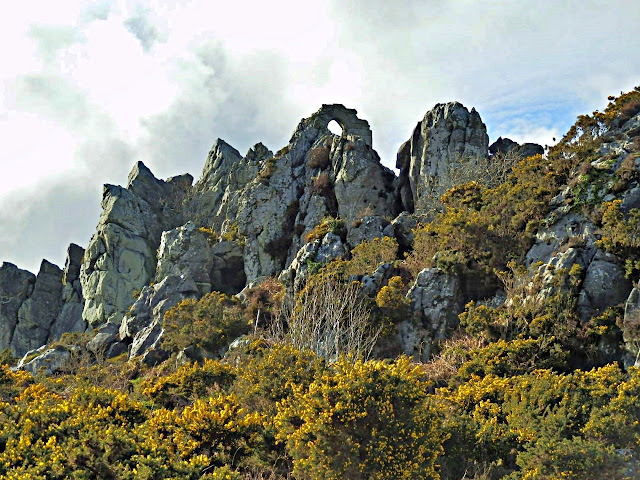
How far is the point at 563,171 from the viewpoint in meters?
27.9

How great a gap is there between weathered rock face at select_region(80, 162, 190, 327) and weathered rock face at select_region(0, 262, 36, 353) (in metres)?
10.7

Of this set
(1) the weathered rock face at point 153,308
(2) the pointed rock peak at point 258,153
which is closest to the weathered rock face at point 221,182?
(2) the pointed rock peak at point 258,153

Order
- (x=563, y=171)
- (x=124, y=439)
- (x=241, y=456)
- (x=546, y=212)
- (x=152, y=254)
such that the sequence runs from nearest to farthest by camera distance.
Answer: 1. (x=124, y=439)
2. (x=241, y=456)
3. (x=546, y=212)
4. (x=563, y=171)
5. (x=152, y=254)

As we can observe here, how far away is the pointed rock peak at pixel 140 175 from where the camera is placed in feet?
222

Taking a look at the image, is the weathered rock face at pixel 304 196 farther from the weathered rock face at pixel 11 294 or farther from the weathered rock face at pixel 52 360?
the weathered rock face at pixel 11 294

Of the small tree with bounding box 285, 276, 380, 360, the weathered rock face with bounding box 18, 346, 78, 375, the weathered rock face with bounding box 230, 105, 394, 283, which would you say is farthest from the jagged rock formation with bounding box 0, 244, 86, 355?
the small tree with bounding box 285, 276, 380, 360

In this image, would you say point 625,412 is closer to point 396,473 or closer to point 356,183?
point 396,473

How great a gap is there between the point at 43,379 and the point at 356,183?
93.1ft

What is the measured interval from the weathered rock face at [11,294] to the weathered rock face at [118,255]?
10.7m

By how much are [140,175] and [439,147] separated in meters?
41.8

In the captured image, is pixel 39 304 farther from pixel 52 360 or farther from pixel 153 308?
pixel 153 308

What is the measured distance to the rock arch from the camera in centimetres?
5494

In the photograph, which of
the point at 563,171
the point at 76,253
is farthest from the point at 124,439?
the point at 76,253

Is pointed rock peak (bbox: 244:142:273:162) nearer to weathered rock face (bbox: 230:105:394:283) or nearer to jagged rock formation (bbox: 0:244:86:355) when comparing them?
weathered rock face (bbox: 230:105:394:283)
